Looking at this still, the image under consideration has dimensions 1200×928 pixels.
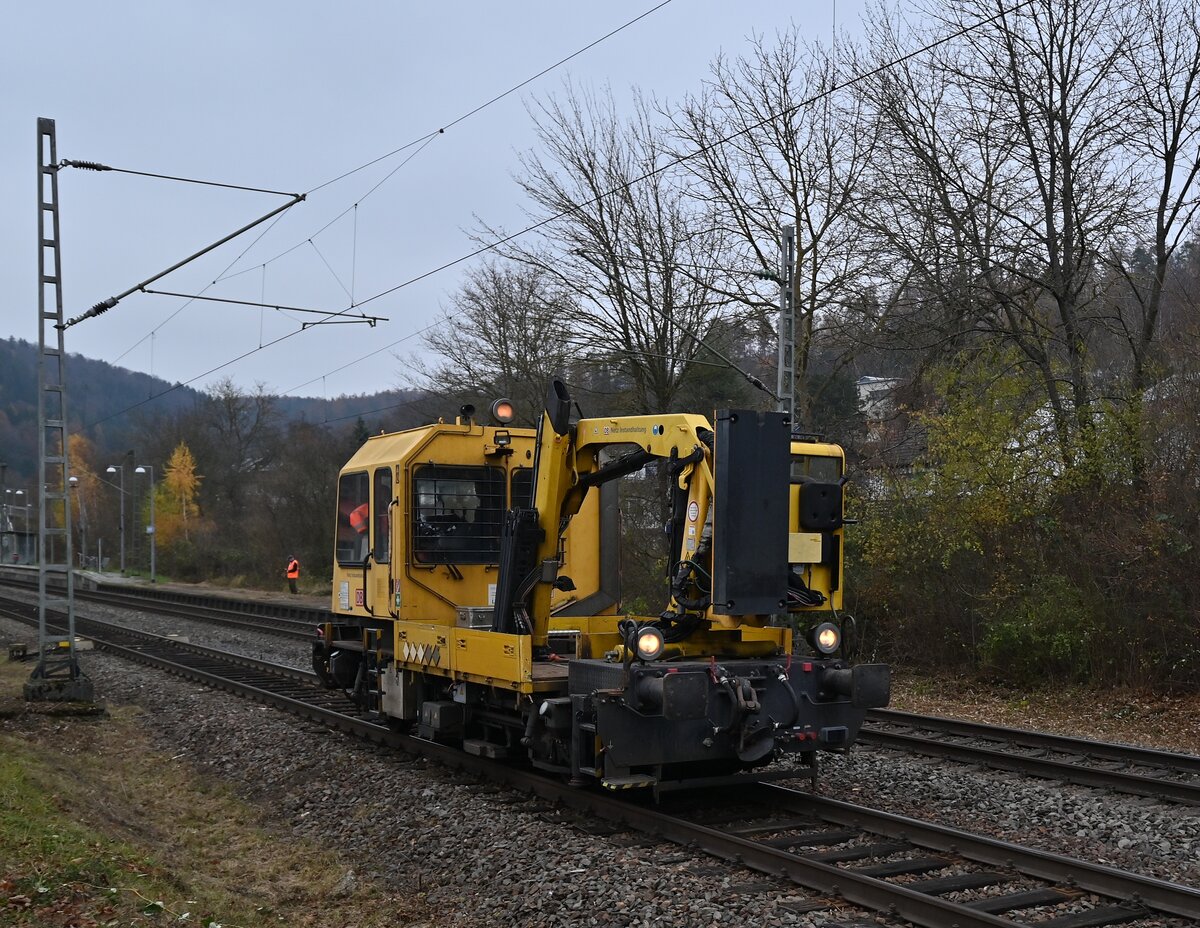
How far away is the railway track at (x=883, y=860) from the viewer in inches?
220

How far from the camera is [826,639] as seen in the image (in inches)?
307

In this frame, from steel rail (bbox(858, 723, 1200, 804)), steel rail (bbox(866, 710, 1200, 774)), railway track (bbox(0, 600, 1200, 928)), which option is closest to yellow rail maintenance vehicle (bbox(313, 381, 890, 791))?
railway track (bbox(0, 600, 1200, 928))

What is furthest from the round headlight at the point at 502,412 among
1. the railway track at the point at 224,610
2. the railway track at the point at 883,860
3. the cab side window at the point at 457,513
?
the railway track at the point at 224,610

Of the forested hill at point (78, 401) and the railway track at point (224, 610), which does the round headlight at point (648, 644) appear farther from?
the forested hill at point (78, 401)

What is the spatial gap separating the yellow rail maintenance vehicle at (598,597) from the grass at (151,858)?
66.2 inches

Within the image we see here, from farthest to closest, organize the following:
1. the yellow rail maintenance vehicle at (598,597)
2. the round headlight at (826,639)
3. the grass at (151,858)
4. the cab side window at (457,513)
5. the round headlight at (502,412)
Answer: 1. the round headlight at (502,412)
2. the cab side window at (457,513)
3. the round headlight at (826,639)
4. the yellow rail maintenance vehicle at (598,597)
5. the grass at (151,858)

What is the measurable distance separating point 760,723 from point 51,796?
5.24 meters

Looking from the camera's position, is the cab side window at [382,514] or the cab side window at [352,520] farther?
the cab side window at [352,520]

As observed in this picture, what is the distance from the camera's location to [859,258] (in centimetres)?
1986

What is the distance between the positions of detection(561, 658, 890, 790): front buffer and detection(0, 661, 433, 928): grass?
1.54 meters

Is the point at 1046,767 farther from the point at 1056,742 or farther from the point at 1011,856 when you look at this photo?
the point at 1011,856

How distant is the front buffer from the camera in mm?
6930

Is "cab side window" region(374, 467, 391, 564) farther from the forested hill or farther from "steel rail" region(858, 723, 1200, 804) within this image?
the forested hill

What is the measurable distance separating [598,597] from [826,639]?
2.99 metres
